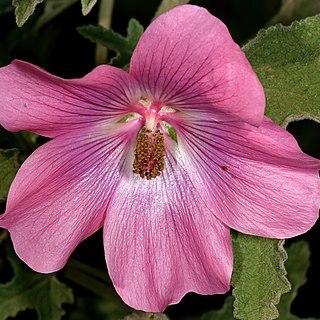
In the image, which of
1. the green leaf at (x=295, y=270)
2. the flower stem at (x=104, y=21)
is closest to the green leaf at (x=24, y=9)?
the flower stem at (x=104, y=21)

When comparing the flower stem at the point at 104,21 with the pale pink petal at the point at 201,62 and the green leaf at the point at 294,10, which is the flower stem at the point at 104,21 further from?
the pale pink petal at the point at 201,62

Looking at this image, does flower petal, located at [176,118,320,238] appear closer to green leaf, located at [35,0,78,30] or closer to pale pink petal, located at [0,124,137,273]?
pale pink petal, located at [0,124,137,273]

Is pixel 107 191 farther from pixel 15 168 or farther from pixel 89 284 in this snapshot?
pixel 89 284

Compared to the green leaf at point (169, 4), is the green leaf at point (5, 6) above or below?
below

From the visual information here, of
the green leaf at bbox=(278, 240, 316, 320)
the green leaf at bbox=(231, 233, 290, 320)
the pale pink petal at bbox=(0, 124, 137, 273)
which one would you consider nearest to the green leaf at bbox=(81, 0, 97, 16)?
the pale pink petal at bbox=(0, 124, 137, 273)

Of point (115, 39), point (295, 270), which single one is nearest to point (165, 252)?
point (115, 39)

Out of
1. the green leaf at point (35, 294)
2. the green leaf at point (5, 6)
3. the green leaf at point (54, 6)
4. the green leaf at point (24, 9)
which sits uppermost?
the green leaf at point (24, 9)

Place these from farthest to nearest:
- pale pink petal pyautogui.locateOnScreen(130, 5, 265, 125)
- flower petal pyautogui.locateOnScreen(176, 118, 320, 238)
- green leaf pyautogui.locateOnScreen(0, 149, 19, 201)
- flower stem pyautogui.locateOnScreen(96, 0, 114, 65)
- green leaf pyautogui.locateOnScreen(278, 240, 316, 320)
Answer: green leaf pyautogui.locateOnScreen(278, 240, 316, 320) → flower stem pyautogui.locateOnScreen(96, 0, 114, 65) → green leaf pyautogui.locateOnScreen(0, 149, 19, 201) → flower petal pyautogui.locateOnScreen(176, 118, 320, 238) → pale pink petal pyautogui.locateOnScreen(130, 5, 265, 125)
